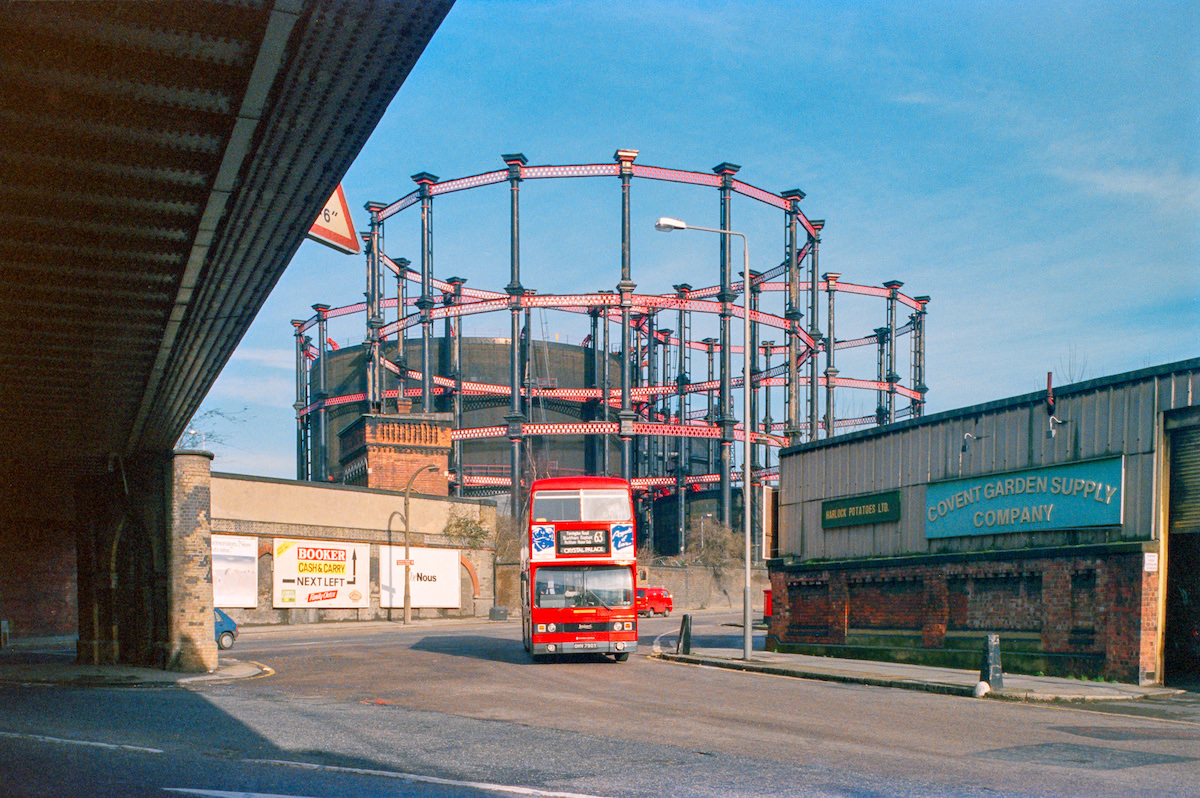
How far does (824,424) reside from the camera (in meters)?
85.4

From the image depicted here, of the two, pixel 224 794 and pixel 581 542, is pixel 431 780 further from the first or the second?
pixel 581 542

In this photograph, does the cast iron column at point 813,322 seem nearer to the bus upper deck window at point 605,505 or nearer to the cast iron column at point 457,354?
the cast iron column at point 457,354

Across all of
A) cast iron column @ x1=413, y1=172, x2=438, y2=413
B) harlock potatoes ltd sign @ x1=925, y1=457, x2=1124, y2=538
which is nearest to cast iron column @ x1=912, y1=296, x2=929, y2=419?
cast iron column @ x1=413, y1=172, x2=438, y2=413

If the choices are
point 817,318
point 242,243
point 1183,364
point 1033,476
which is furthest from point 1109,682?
point 817,318

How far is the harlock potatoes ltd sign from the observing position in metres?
19.7

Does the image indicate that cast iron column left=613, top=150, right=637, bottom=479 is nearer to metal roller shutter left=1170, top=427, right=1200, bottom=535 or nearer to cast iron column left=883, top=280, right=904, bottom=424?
cast iron column left=883, top=280, right=904, bottom=424

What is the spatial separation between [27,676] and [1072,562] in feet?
67.2

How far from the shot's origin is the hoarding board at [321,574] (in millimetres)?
47156

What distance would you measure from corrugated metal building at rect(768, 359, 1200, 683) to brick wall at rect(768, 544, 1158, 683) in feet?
0.11

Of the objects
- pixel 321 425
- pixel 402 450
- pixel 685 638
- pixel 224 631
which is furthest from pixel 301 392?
pixel 685 638

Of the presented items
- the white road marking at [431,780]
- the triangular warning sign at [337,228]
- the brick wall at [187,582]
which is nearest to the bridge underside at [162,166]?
the triangular warning sign at [337,228]

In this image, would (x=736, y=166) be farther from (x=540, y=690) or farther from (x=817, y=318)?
(x=540, y=690)

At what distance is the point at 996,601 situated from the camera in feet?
72.6

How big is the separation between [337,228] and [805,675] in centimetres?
1298
